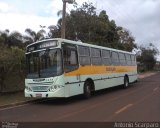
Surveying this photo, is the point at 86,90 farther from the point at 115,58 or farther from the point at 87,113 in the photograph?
the point at 115,58

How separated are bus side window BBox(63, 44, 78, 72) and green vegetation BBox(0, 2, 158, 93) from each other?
14.4ft

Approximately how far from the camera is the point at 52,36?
40.6 metres

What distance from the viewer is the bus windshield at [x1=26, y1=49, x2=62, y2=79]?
1748cm

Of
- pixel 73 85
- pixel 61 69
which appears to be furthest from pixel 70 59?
pixel 73 85

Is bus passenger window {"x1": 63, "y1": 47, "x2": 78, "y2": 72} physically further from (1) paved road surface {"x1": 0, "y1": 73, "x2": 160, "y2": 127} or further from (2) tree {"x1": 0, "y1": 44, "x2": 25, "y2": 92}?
(2) tree {"x1": 0, "y1": 44, "x2": 25, "y2": 92}

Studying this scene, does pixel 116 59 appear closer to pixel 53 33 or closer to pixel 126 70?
pixel 126 70

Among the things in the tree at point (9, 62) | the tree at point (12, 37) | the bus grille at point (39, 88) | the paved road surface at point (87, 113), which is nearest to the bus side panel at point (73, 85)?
the bus grille at point (39, 88)

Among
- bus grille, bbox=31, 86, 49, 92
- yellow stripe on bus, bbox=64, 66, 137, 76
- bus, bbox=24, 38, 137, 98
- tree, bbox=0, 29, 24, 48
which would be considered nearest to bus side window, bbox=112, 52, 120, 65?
yellow stripe on bus, bbox=64, 66, 137, 76

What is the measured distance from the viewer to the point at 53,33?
4122cm

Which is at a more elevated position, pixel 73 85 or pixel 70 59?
pixel 70 59

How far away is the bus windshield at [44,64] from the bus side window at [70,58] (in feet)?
1.31

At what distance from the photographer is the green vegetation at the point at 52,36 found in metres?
21.8

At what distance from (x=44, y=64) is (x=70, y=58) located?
4.53 ft

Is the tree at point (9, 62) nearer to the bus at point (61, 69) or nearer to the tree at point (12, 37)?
the bus at point (61, 69)
